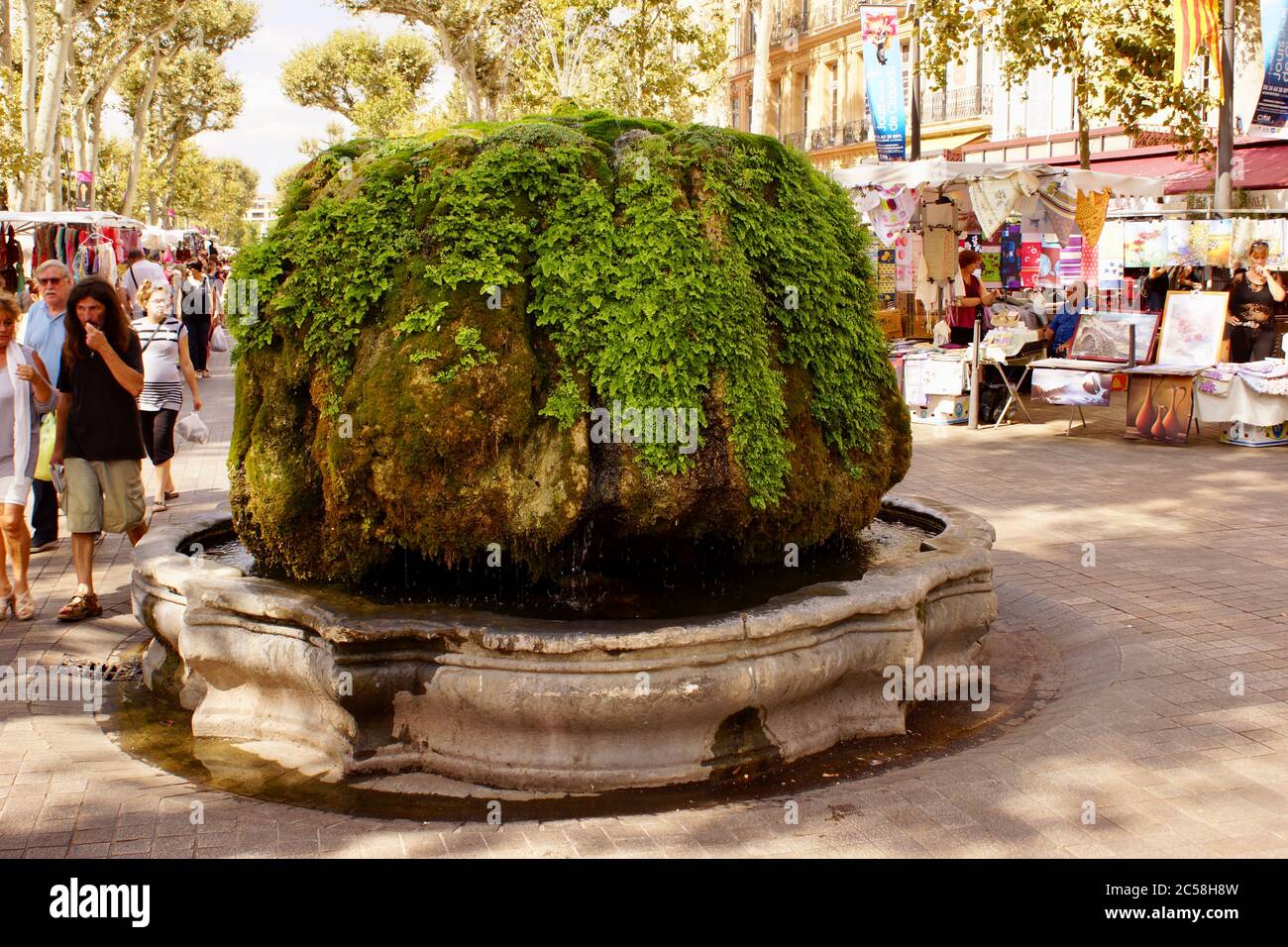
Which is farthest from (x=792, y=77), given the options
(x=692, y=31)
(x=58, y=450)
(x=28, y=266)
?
(x=58, y=450)

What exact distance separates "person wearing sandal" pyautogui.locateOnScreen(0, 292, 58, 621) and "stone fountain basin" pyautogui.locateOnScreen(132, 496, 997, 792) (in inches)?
81.3

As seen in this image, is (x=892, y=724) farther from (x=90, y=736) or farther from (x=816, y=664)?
(x=90, y=736)

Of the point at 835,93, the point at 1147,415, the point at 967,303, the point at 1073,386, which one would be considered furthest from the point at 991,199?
the point at 835,93

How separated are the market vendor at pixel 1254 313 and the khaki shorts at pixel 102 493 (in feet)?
36.8

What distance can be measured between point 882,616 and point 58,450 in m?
4.68

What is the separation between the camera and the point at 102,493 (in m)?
6.85

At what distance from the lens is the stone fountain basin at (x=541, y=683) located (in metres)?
4.30

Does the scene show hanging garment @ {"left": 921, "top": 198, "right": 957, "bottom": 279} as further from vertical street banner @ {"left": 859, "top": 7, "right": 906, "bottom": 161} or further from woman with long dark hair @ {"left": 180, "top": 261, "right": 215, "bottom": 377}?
woman with long dark hair @ {"left": 180, "top": 261, "right": 215, "bottom": 377}

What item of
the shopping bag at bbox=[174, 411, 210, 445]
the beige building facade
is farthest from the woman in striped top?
the beige building facade

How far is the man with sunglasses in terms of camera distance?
24.8 ft

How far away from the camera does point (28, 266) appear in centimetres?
2592

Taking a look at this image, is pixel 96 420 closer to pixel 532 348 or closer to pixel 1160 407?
pixel 532 348

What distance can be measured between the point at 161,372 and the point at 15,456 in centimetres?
255

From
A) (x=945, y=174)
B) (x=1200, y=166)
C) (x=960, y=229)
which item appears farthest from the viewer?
(x=1200, y=166)
